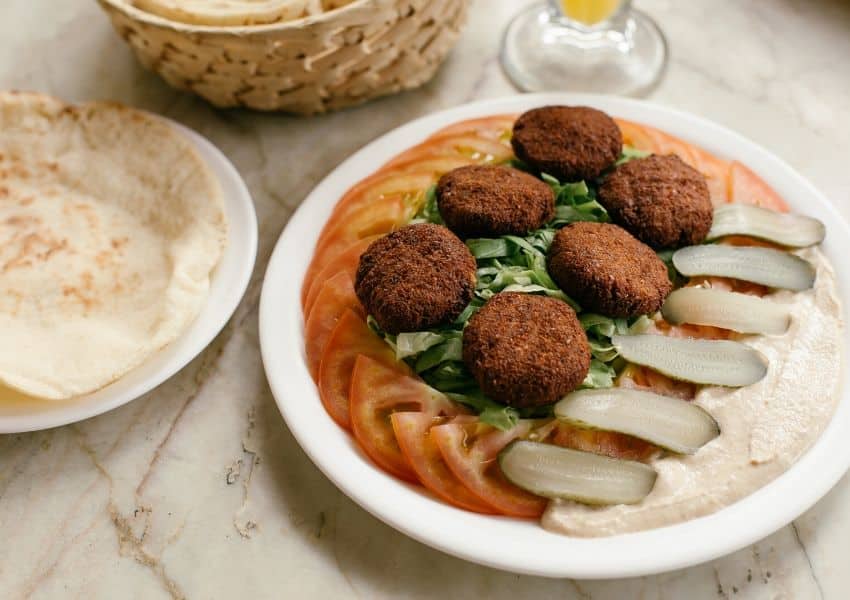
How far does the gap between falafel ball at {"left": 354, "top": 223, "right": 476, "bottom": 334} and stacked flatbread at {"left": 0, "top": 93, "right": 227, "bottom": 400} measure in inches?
22.3

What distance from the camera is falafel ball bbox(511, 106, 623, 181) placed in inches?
103

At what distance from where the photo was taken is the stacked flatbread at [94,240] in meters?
2.39

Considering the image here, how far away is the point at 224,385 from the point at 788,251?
1802 millimetres

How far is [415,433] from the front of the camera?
2.14 meters

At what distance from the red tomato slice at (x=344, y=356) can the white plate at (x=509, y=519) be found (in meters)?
0.04

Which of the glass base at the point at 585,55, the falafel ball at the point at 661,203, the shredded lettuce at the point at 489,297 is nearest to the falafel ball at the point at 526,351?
the shredded lettuce at the point at 489,297

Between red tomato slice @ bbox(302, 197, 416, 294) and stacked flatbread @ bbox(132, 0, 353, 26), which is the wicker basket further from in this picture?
red tomato slice @ bbox(302, 197, 416, 294)

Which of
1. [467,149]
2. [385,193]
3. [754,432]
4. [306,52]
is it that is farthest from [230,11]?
[754,432]

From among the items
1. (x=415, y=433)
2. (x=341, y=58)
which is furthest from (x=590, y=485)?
(x=341, y=58)

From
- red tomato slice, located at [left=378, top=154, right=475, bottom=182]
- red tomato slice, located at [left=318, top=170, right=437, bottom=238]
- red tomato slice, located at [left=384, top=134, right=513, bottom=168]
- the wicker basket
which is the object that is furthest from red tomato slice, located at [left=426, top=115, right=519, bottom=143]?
the wicker basket

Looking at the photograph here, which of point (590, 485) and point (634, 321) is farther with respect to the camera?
point (634, 321)

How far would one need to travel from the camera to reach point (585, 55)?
11.5 ft

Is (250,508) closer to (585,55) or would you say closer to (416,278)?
(416,278)

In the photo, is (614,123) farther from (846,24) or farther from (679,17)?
(846,24)
